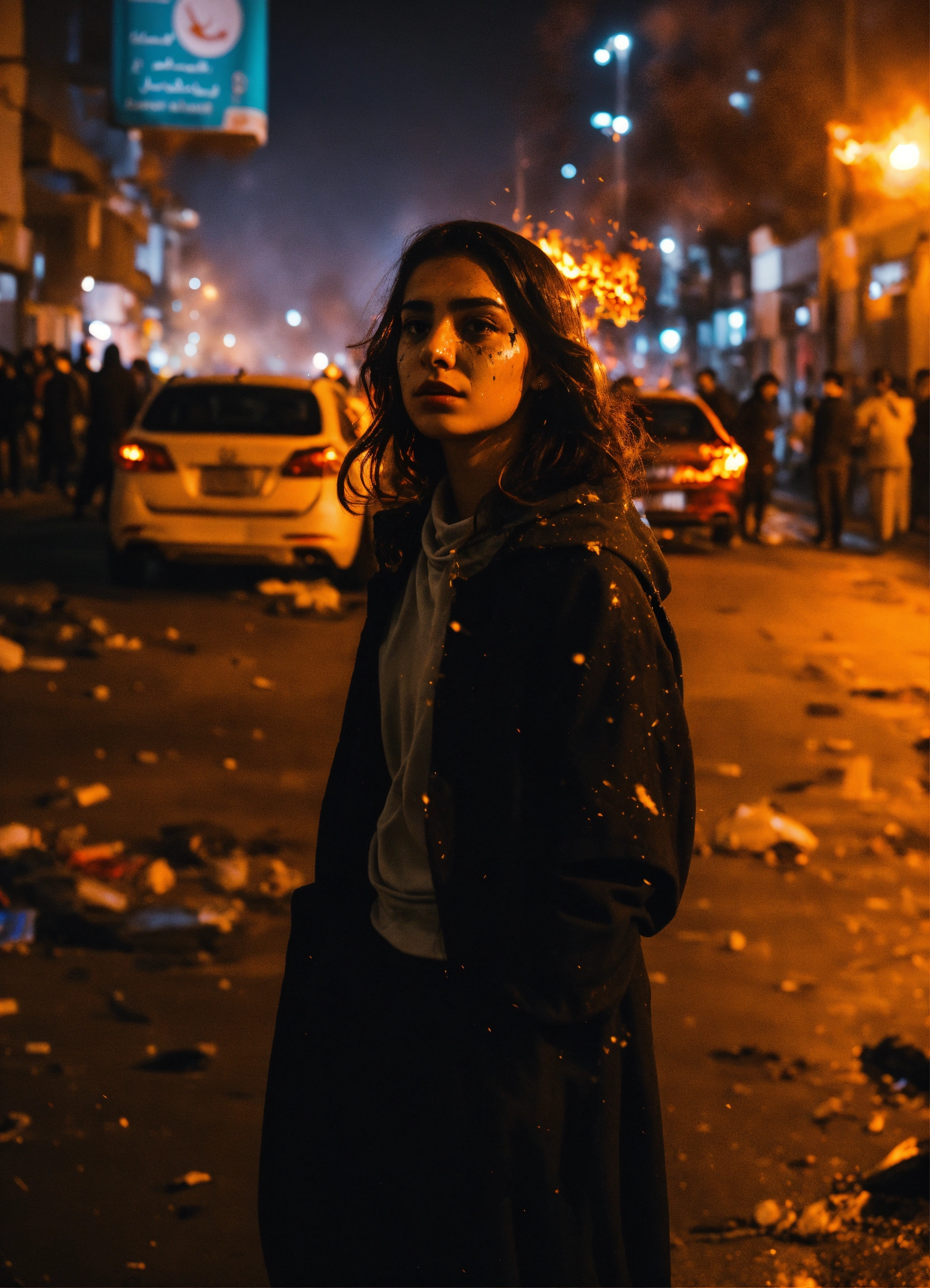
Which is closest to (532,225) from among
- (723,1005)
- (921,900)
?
(723,1005)

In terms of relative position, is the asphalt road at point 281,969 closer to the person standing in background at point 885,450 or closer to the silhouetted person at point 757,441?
the silhouetted person at point 757,441

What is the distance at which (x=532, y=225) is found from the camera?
247 cm

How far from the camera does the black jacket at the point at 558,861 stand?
5.75 feet

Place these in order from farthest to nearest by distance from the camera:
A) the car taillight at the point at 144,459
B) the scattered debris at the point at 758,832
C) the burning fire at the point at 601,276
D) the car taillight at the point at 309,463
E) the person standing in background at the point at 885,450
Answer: the person standing in background at the point at 885,450, the car taillight at the point at 144,459, the car taillight at the point at 309,463, the scattered debris at the point at 758,832, the burning fire at the point at 601,276

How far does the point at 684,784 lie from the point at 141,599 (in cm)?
1053

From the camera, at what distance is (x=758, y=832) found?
6281 millimetres

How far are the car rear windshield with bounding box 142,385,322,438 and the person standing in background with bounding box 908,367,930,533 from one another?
9428 mm

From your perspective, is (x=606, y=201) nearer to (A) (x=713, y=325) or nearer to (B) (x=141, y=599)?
(B) (x=141, y=599)

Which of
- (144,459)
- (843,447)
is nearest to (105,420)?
(144,459)

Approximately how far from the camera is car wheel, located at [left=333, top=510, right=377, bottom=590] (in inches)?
489

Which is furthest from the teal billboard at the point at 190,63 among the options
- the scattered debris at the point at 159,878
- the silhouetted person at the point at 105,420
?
the scattered debris at the point at 159,878

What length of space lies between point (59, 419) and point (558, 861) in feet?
68.0

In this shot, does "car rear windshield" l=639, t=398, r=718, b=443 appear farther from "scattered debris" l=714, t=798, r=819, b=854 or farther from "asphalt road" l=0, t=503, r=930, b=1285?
"scattered debris" l=714, t=798, r=819, b=854

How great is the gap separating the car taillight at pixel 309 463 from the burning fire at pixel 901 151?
12.7 meters
